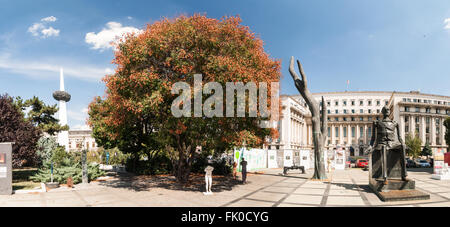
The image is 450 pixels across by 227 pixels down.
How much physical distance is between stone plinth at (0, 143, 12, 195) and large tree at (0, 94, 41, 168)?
4.39 metres

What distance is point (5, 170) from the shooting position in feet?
41.5

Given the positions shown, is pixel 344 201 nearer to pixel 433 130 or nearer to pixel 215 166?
pixel 215 166

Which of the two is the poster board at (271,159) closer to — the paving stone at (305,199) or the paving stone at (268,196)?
the paving stone at (268,196)

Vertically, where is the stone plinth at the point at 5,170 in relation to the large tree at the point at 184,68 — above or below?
below

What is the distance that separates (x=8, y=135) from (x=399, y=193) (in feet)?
69.1

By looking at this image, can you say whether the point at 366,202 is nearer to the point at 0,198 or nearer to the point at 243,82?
the point at 243,82

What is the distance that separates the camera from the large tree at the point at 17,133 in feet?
54.8

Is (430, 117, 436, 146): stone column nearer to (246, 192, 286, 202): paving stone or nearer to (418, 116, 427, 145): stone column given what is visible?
(418, 116, 427, 145): stone column

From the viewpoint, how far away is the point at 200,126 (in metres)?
12.9

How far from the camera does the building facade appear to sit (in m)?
91.3

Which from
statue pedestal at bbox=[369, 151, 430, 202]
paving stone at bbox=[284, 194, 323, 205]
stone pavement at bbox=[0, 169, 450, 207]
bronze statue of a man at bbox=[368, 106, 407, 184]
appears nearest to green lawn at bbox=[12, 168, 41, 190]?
stone pavement at bbox=[0, 169, 450, 207]

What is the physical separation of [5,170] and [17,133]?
5.38m

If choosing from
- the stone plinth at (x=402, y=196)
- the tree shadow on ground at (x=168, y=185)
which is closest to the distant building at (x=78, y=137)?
the tree shadow on ground at (x=168, y=185)

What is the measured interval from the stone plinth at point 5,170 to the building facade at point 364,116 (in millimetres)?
69287
